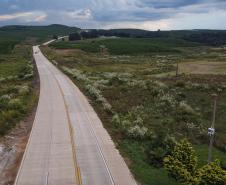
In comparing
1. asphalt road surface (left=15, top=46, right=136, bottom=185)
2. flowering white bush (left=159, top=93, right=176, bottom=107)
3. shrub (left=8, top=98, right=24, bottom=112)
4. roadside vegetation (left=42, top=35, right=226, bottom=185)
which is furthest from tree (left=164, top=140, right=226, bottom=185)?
flowering white bush (left=159, top=93, right=176, bottom=107)

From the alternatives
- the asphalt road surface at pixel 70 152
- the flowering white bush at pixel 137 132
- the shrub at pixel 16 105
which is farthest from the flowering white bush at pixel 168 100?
the shrub at pixel 16 105

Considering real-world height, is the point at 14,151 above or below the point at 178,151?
below

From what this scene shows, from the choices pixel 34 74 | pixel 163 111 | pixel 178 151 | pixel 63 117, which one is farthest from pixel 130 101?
pixel 34 74

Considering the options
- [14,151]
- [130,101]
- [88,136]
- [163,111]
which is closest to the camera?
[14,151]

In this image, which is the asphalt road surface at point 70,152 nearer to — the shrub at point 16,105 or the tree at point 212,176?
the shrub at point 16,105

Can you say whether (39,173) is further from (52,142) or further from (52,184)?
(52,142)

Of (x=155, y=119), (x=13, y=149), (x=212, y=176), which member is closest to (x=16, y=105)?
(x=155, y=119)

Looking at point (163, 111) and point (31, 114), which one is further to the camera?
point (163, 111)

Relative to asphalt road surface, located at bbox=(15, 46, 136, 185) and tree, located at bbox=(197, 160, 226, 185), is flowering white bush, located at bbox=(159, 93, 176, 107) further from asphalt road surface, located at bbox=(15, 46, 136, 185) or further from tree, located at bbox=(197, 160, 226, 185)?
tree, located at bbox=(197, 160, 226, 185)
